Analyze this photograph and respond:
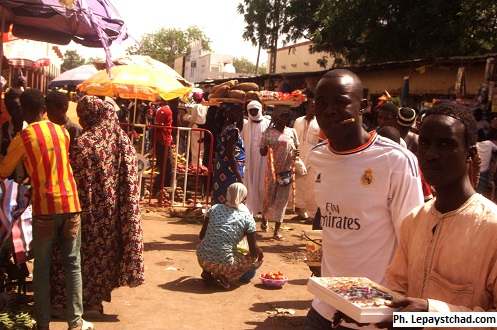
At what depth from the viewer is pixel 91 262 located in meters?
5.36

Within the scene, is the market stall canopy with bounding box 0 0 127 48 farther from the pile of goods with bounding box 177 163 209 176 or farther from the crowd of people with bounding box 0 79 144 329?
the pile of goods with bounding box 177 163 209 176

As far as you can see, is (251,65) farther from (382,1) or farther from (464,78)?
(464,78)

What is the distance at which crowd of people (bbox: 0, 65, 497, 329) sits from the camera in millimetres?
2092

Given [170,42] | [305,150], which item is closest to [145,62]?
[305,150]

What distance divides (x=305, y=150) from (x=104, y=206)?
231 inches

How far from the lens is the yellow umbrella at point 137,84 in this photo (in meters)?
10.3

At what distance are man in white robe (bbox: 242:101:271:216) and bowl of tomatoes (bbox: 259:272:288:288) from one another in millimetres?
2822

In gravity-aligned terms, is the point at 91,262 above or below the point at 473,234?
below

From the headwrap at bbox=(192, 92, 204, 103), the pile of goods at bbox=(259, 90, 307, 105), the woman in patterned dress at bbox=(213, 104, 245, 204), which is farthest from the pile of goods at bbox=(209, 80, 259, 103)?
the headwrap at bbox=(192, 92, 204, 103)

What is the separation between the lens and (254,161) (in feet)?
31.8

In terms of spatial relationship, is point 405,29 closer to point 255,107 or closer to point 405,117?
point 255,107

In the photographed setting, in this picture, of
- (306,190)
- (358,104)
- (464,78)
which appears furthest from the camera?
(464,78)

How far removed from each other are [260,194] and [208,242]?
3155 millimetres

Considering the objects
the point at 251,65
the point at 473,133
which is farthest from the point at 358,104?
the point at 251,65
